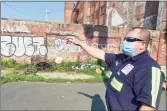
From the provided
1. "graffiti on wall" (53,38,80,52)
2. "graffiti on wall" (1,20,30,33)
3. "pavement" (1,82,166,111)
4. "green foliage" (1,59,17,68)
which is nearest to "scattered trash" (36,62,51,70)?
"graffiti on wall" (53,38,80,52)

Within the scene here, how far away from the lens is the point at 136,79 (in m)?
2.00

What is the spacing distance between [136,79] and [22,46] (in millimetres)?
11086

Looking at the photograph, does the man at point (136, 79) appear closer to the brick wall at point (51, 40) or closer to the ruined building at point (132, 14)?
the brick wall at point (51, 40)

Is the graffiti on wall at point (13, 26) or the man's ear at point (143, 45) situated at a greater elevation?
the graffiti on wall at point (13, 26)

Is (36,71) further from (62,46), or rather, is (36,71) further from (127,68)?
(127,68)

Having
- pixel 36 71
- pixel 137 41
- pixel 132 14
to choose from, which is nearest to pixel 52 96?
pixel 36 71

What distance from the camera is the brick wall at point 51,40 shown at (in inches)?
472

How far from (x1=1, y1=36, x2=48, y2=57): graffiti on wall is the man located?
10.5m

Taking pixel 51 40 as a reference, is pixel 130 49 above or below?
below

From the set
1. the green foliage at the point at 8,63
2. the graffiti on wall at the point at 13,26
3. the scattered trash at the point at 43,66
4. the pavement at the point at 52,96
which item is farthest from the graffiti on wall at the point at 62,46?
the pavement at the point at 52,96

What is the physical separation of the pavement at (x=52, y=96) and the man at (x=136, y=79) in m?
3.47

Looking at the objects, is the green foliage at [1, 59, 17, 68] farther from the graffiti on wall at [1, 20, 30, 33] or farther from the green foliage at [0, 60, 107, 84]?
the graffiti on wall at [1, 20, 30, 33]

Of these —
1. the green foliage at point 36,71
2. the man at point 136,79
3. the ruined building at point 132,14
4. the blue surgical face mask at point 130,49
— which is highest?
the ruined building at point 132,14

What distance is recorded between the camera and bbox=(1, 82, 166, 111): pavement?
5688 millimetres
